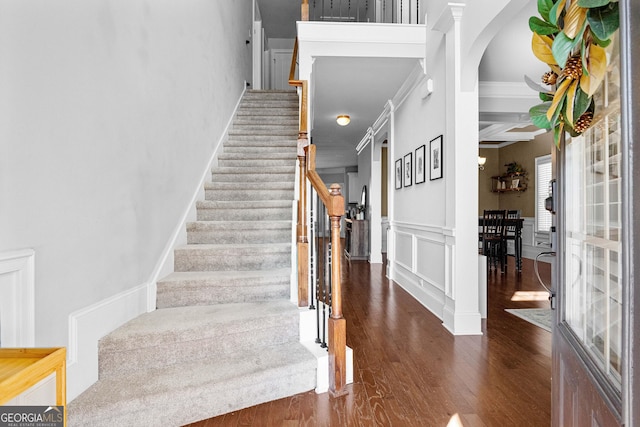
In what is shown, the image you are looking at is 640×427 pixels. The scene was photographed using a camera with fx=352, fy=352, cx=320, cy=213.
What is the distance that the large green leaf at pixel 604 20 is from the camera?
26.5 inches

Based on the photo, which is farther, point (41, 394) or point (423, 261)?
point (423, 261)

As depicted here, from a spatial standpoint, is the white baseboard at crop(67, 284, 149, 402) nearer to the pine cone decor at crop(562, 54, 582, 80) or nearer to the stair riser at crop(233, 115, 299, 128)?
the pine cone decor at crop(562, 54, 582, 80)

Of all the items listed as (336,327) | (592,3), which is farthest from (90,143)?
(592,3)

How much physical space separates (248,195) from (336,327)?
2051 mm

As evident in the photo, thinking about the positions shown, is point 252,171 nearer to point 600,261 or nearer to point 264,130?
point 264,130

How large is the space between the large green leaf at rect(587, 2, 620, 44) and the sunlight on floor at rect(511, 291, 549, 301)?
13.9 ft

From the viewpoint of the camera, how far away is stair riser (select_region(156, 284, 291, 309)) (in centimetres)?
242

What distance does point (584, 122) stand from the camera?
2.74 feet

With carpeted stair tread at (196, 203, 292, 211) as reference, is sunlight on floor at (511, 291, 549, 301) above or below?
below

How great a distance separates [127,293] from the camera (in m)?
2.12

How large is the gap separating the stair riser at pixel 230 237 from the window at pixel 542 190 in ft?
22.7

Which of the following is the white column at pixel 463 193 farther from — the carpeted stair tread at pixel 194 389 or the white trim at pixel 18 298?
the white trim at pixel 18 298

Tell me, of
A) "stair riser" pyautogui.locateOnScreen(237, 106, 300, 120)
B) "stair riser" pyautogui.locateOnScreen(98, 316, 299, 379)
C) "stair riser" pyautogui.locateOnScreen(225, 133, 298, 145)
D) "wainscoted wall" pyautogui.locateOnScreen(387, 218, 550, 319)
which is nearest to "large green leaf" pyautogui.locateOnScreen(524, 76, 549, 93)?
"stair riser" pyautogui.locateOnScreen(98, 316, 299, 379)

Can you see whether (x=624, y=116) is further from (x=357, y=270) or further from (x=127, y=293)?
(x=357, y=270)
